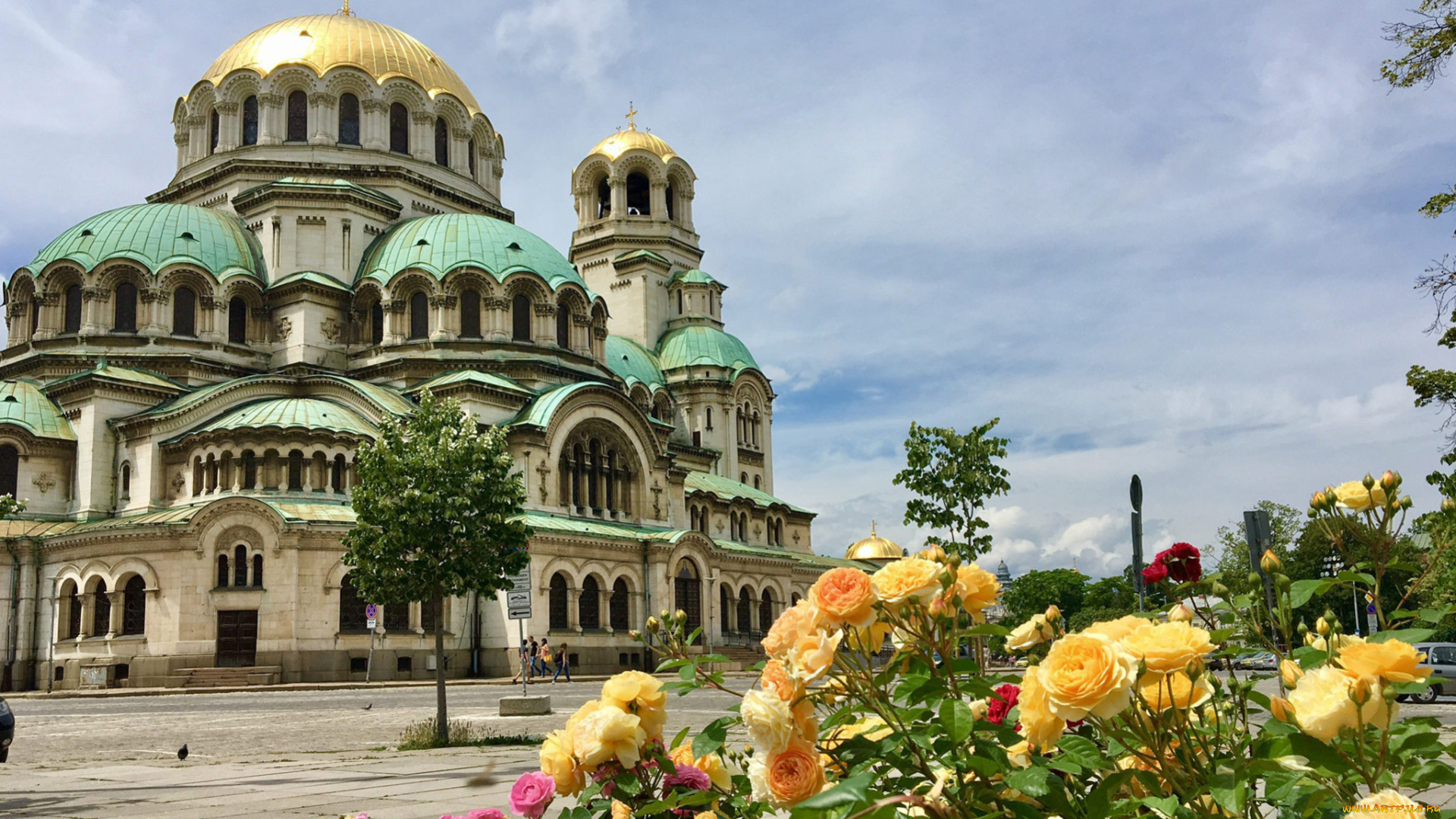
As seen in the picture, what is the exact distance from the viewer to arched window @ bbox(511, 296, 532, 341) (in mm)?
48094

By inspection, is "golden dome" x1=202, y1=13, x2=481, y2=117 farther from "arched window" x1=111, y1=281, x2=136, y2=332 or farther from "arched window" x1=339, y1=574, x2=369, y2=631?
"arched window" x1=339, y1=574, x2=369, y2=631

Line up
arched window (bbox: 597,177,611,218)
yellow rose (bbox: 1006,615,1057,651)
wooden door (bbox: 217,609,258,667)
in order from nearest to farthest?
yellow rose (bbox: 1006,615,1057,651)
wooden door (bbox: 217,609,258,667)
arched window (bbox: 597,177,611,218)

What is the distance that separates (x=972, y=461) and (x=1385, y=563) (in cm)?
2368

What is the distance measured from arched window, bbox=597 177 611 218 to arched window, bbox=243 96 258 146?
19.8 meters

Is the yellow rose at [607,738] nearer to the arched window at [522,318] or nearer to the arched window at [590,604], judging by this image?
the arched window at [590,604]

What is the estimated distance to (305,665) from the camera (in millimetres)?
37188

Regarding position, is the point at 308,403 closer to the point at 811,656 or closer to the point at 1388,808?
the point at 811,656

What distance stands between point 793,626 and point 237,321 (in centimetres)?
4818

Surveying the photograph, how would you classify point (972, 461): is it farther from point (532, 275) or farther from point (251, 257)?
point (251, 257)

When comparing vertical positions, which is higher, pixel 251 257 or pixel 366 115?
pixel 366 115

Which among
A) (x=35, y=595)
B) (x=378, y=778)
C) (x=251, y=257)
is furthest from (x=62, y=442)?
(x=378, y=778)

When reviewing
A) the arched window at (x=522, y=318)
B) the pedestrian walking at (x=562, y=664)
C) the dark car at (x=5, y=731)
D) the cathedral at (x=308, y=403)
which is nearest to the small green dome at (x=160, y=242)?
the cathedral at (x=308, y=403)

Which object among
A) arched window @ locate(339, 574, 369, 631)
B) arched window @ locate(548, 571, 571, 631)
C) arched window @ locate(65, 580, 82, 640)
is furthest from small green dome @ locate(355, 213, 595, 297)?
arched window @ locate(65, 580, 82, 640)

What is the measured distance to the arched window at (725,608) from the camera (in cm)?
5147
